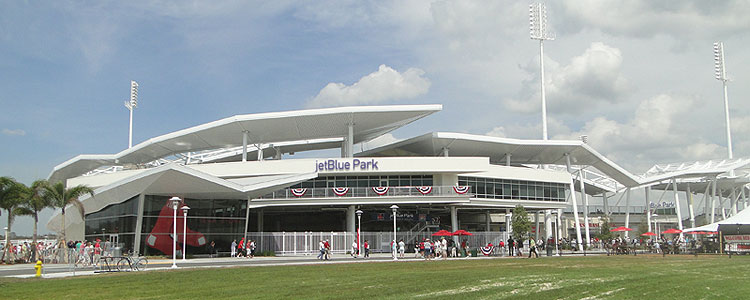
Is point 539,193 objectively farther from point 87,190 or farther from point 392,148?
point 87,190

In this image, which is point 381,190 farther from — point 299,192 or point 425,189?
point 299,192

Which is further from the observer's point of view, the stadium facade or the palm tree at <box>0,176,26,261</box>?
the stadium facade

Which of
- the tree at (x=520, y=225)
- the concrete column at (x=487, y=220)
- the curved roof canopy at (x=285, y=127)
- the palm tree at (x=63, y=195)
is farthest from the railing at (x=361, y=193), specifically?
the palm tree at (x=63, y=195)

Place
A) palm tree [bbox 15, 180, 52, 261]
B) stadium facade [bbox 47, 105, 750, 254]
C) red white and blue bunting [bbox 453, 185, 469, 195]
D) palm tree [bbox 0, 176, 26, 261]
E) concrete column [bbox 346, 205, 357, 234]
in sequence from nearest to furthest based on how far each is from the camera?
palm tree [bbox 0, 176, 26, 261], palm tree [bbox 15, 180, 52, 261], stadium facade [bbox 47, 105, 750, 254], red white and blue bunting [bbox 453, 185, 469, 195], concrete column [bbox 346, 205, 357, 234]

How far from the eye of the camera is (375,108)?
51.9 m

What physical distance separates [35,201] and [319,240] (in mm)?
18609

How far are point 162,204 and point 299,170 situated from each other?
535 inches

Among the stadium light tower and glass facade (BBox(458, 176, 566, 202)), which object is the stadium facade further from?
the stadium light tower

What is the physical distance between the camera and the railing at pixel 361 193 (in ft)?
170

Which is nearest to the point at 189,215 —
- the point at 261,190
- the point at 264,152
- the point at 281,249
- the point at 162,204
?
the point at 162,204

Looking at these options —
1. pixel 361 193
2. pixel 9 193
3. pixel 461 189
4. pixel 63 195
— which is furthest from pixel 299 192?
pixel 9 193

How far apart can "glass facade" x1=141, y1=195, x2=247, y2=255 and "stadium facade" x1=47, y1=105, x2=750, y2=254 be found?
0.07 meters

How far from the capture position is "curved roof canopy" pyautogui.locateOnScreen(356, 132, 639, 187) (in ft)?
191

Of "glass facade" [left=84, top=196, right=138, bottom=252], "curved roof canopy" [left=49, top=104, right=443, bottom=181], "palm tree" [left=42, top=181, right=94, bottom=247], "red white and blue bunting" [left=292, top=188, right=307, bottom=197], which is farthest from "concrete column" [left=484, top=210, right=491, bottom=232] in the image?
"palm tree" [left=42, top=181, right=94, bottom=247]
